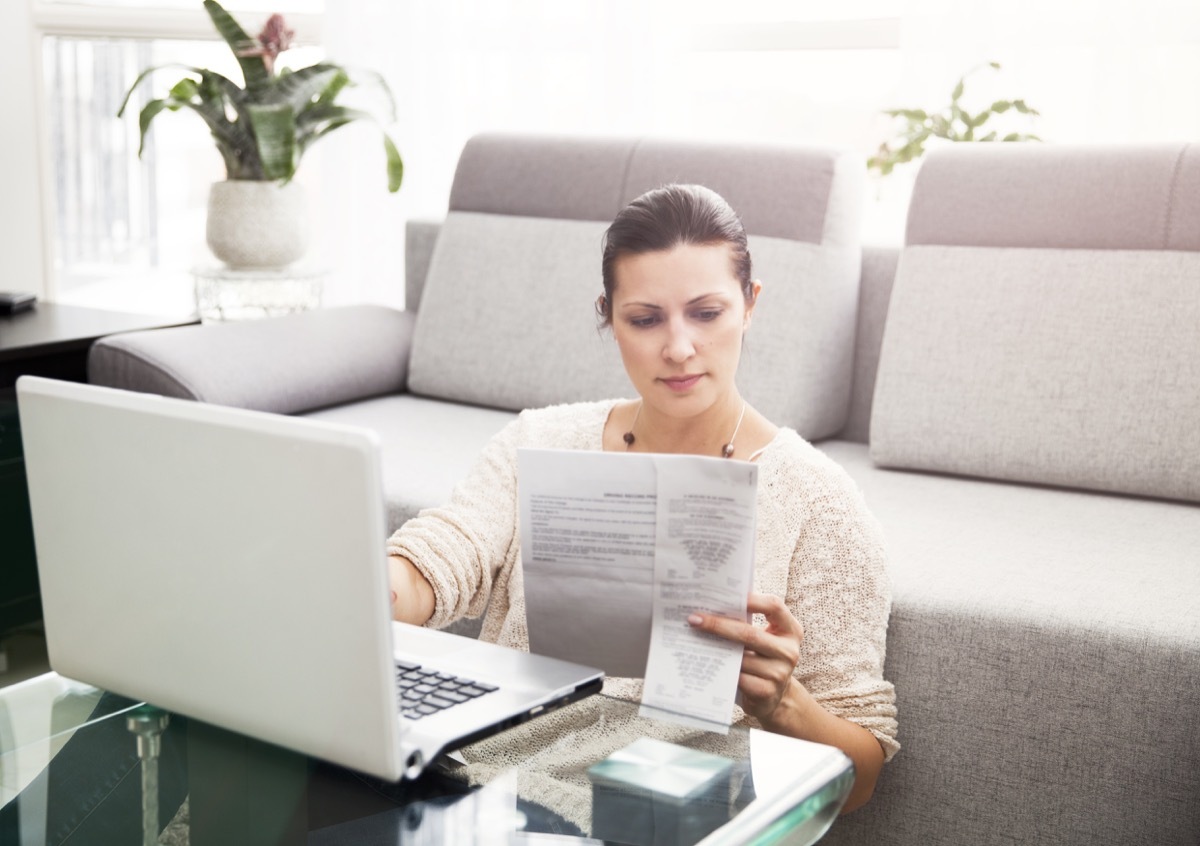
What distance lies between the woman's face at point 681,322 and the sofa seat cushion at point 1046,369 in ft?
2.80

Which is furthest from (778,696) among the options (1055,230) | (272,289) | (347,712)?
(272,289)

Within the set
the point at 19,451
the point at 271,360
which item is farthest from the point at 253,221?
the point at 19,451

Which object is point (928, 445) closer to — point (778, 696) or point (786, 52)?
point (778, 696)

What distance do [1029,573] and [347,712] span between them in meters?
1.06

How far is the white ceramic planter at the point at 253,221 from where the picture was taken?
9.33ft

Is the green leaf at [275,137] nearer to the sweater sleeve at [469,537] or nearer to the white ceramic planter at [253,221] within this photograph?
the white ceramic planter at [253,221]

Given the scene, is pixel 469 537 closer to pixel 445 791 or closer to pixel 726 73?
pixel 445 791

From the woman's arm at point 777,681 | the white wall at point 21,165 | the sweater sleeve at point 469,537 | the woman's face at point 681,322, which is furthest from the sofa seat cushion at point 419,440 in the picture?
the white wall at point 21,165

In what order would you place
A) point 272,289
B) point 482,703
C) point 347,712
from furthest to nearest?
point 272,289, point 482,703, point 347,712

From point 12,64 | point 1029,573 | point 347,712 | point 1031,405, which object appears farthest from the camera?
point 12,64

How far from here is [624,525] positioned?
1092 millimetres

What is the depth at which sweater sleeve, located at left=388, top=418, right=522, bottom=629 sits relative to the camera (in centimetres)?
139

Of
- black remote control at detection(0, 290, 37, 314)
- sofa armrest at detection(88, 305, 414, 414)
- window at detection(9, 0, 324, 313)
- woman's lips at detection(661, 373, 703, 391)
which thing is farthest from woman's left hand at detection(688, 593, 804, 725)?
window at detection(9, 0, 324, 313)

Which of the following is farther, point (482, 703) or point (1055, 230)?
point (1055, 230)
